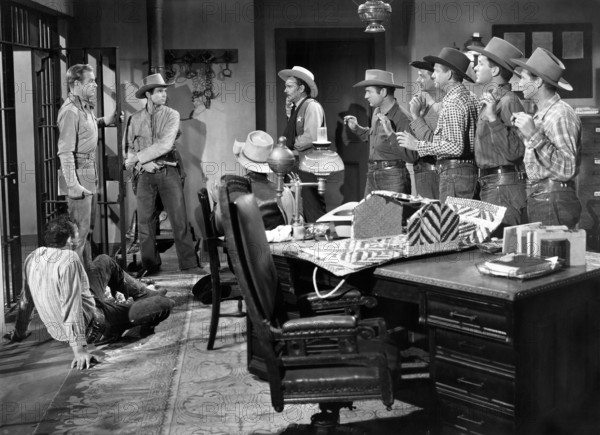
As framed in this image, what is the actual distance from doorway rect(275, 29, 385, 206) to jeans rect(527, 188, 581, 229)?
16.5 ft

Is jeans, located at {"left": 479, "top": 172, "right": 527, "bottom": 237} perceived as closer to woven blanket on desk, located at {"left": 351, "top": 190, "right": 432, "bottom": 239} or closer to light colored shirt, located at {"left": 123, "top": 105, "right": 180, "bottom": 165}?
woven blanket on desk, located at {"left": 351, "top": 190, "right": 432, "bottom": 239}

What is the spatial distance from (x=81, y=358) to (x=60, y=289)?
0.47 meters

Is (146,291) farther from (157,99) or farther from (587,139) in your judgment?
(587,139)

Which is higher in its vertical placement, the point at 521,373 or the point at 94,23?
the point at 94,23

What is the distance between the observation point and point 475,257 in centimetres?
468

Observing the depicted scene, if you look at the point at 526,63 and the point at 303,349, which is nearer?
the point at 303,349

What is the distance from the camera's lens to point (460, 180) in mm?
7031

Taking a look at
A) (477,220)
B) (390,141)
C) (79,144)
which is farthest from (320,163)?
(79,144)

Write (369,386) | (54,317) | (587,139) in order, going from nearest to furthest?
(369,386) < (54,317) < (587,139)

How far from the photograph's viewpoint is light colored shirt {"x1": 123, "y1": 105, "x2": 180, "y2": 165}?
8.66 meters

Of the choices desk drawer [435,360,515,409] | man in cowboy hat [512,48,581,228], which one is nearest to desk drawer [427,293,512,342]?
desk drawer [435,360,515,409]

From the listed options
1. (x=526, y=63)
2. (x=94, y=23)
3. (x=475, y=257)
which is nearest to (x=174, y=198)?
(x=94, y=23)

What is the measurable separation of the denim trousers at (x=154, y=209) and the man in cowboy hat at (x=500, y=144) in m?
3.27

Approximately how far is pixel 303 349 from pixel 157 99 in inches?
218
